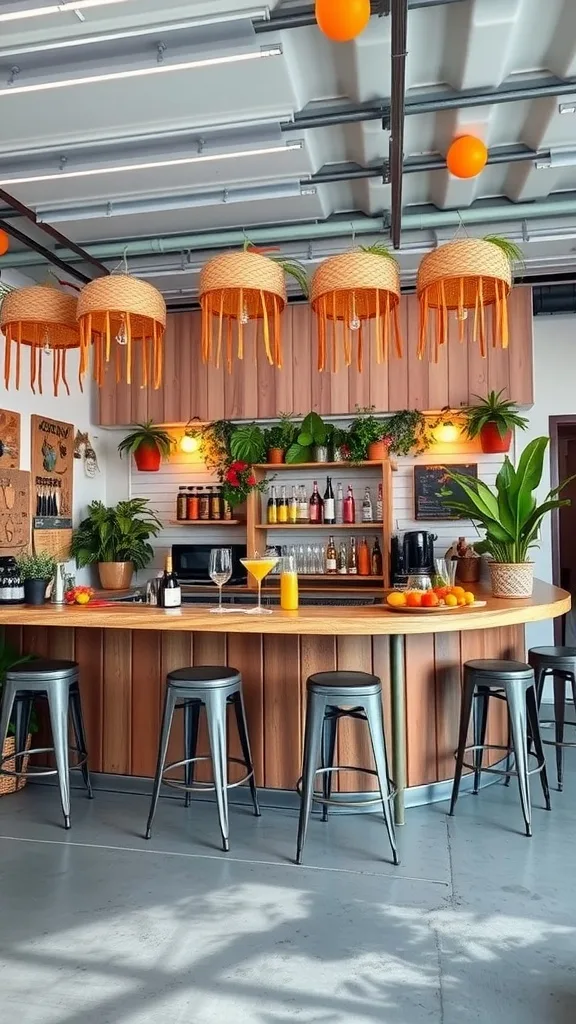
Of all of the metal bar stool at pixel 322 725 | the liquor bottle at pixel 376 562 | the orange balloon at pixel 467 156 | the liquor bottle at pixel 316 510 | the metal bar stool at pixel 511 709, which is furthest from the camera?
the liquor bottle at pixel 316 510

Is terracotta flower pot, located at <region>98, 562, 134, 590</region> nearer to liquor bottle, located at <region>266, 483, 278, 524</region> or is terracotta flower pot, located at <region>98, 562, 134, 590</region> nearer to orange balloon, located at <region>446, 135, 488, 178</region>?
liquor bottle, located at <region>266, 483, 278, 524</region>

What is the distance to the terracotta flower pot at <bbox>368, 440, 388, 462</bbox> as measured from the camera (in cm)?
584

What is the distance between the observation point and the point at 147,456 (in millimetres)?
6395

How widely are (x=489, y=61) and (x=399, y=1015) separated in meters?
3.71

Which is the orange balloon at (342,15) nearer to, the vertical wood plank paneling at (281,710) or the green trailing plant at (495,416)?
the vertical wood plank paneling at (281,710)

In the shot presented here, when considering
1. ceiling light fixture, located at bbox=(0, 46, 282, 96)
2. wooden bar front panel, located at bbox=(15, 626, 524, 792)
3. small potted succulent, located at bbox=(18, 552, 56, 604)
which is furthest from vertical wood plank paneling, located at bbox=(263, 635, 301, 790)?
ceiling light fixture, located at bbox=(0, 46, 282, 96)

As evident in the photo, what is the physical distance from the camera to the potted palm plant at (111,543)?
6.20 m

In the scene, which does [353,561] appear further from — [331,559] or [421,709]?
[421,709]

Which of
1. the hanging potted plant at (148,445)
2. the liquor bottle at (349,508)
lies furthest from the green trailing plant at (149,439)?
the liquor bottle at (349,508)

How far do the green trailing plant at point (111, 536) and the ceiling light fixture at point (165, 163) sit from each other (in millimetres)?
2850

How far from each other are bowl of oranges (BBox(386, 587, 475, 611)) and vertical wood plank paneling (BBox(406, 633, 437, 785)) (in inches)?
11.9

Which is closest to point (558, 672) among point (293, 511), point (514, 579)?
point (514, 579)

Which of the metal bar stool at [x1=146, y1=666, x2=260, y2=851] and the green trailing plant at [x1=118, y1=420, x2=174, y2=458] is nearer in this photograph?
the metal bar stool at [x1=146, y1=666, x2=260, y2=851]

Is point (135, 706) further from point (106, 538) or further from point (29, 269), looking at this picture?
point (29, 269)
